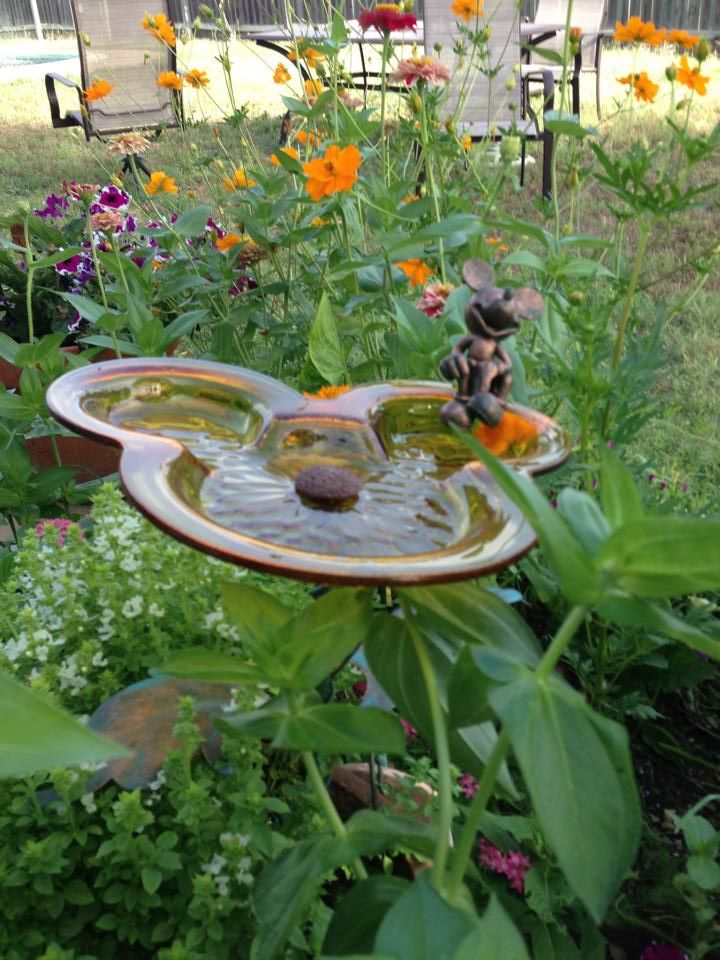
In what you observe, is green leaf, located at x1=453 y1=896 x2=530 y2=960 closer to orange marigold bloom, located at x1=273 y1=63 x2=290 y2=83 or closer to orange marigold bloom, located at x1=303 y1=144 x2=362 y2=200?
orange marigold bloom, located at x1=303 y1=144 x2=362 y2=200

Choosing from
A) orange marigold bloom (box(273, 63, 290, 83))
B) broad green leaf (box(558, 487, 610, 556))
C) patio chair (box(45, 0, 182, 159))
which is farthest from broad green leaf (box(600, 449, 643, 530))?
patio chair (box(45, 0, 182, 159))

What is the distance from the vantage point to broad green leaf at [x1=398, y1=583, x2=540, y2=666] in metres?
0.65

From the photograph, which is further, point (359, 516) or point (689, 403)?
point (689, 403)

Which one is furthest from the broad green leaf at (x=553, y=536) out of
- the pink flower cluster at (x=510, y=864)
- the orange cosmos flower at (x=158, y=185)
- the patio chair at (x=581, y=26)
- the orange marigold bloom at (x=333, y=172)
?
the patio chair at (x=581, y=26)

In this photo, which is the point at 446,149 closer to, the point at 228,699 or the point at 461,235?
the point at 461,235

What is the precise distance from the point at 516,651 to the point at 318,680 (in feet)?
0.44

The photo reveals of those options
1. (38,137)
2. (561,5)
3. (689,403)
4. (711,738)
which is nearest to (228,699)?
(711,738)

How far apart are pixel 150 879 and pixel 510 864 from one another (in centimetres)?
38

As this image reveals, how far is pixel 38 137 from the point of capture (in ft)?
20.3

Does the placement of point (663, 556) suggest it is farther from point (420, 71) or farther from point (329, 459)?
point (420, 71)

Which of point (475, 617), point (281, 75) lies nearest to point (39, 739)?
point (475, 617)

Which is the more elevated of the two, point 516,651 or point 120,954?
point 516,651

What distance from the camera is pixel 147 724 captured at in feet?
2.81

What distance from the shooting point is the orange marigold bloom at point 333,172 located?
1335mm
